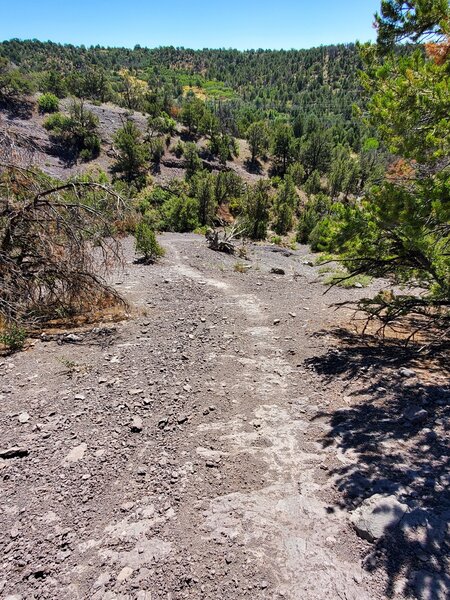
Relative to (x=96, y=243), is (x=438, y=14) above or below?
above

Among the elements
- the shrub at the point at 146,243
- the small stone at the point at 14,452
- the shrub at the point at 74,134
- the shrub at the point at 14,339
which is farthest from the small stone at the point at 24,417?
the shrub at the point at 74,134

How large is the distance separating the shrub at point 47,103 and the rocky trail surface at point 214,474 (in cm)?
6716

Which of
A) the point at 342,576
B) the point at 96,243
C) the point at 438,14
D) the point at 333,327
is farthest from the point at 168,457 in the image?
the point at 438,14

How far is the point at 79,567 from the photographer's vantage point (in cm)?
261

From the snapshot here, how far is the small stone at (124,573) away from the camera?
8.27 feet

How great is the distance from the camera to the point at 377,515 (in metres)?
2.90

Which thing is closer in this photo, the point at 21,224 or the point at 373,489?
the point at 373,489

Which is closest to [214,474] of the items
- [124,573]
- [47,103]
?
[124,573]

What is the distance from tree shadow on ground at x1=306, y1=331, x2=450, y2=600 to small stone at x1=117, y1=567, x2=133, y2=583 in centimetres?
183

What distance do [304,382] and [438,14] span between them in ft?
18.3

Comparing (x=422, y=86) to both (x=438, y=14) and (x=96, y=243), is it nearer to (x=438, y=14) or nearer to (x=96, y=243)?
(x=438, y=14)

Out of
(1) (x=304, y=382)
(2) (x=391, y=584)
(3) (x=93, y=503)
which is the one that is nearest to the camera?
(2) (x=391, y=584)

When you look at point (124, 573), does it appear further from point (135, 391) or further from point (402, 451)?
point (402, 451)

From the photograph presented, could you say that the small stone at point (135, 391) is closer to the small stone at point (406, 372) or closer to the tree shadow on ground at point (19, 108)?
the small stone at point (406, 372)
